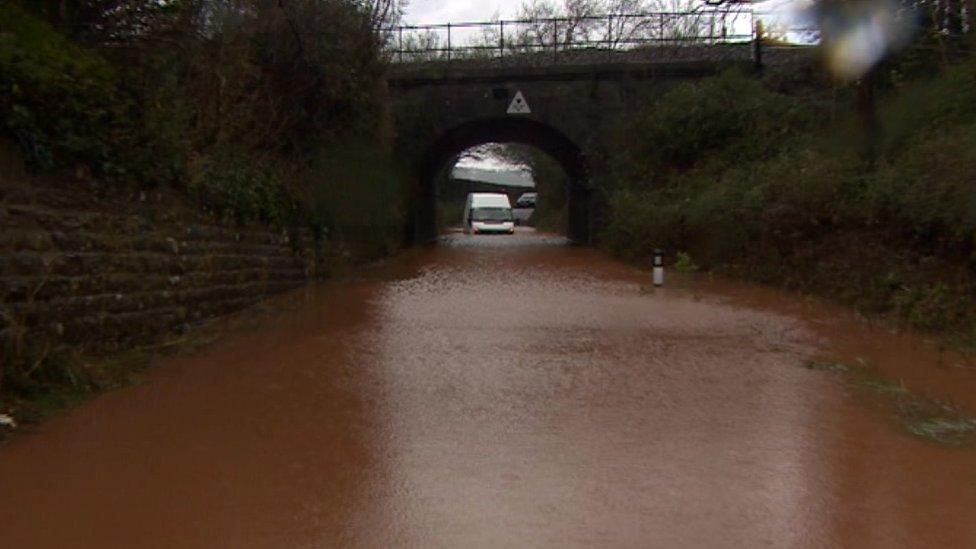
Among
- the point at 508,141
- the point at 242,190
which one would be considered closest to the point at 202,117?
the point at 242,190

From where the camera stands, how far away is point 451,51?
26.8 m

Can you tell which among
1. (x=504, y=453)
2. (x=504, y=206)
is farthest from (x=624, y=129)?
(x=504, y=453)

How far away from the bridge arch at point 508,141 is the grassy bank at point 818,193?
12.6ft

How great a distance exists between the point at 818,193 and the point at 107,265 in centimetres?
1124

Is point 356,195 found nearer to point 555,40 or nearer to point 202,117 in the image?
point 202,117

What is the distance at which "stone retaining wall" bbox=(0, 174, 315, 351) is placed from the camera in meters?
7.38

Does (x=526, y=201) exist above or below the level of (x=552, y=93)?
below

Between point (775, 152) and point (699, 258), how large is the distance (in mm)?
3222

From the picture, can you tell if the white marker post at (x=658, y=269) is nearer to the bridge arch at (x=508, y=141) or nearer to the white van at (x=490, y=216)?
the bridge arch at (x=508, y=141)

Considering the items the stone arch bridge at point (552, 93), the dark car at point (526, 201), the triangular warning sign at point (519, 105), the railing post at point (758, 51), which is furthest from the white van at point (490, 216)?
the dark car at point (526, 201)

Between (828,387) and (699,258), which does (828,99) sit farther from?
(828,387)

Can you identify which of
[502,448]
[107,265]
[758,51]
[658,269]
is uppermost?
[758,51]

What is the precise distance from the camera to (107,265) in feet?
28.5

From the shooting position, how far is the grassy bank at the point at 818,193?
38.6 feet
